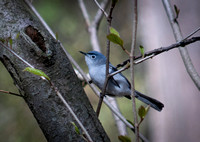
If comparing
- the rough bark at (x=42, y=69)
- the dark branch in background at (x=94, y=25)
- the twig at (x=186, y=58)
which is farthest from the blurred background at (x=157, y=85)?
the rough bark at (x=42, y=69)

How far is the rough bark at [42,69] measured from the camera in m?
0.95

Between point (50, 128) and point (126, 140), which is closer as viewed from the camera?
point (126, 140)

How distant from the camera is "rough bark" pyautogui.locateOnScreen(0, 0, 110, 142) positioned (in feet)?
3.10

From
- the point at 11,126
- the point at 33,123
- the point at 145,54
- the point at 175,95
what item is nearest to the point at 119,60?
the point at 175,95

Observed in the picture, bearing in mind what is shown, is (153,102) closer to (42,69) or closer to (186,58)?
(186,58)

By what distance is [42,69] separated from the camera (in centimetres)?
96

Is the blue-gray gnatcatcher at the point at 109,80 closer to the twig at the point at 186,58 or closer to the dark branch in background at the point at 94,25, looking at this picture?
the dark branch in background at the point at 94,25

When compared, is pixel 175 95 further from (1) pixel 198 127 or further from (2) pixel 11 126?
(2) pixel 11 126

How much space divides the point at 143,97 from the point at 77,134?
1.62 meters

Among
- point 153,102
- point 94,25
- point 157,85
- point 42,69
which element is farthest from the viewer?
point 157,85

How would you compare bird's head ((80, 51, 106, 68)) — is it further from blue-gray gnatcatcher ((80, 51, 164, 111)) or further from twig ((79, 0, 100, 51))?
twig ((79, 0, 100, 51))

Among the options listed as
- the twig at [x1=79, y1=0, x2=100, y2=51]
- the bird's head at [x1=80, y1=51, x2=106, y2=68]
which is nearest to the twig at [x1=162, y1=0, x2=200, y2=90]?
the twig at [x1=79, y1=0, x2=100, y2=51]

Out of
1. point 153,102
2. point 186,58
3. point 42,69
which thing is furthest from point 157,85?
point 42,69

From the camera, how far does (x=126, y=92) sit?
2385mm
